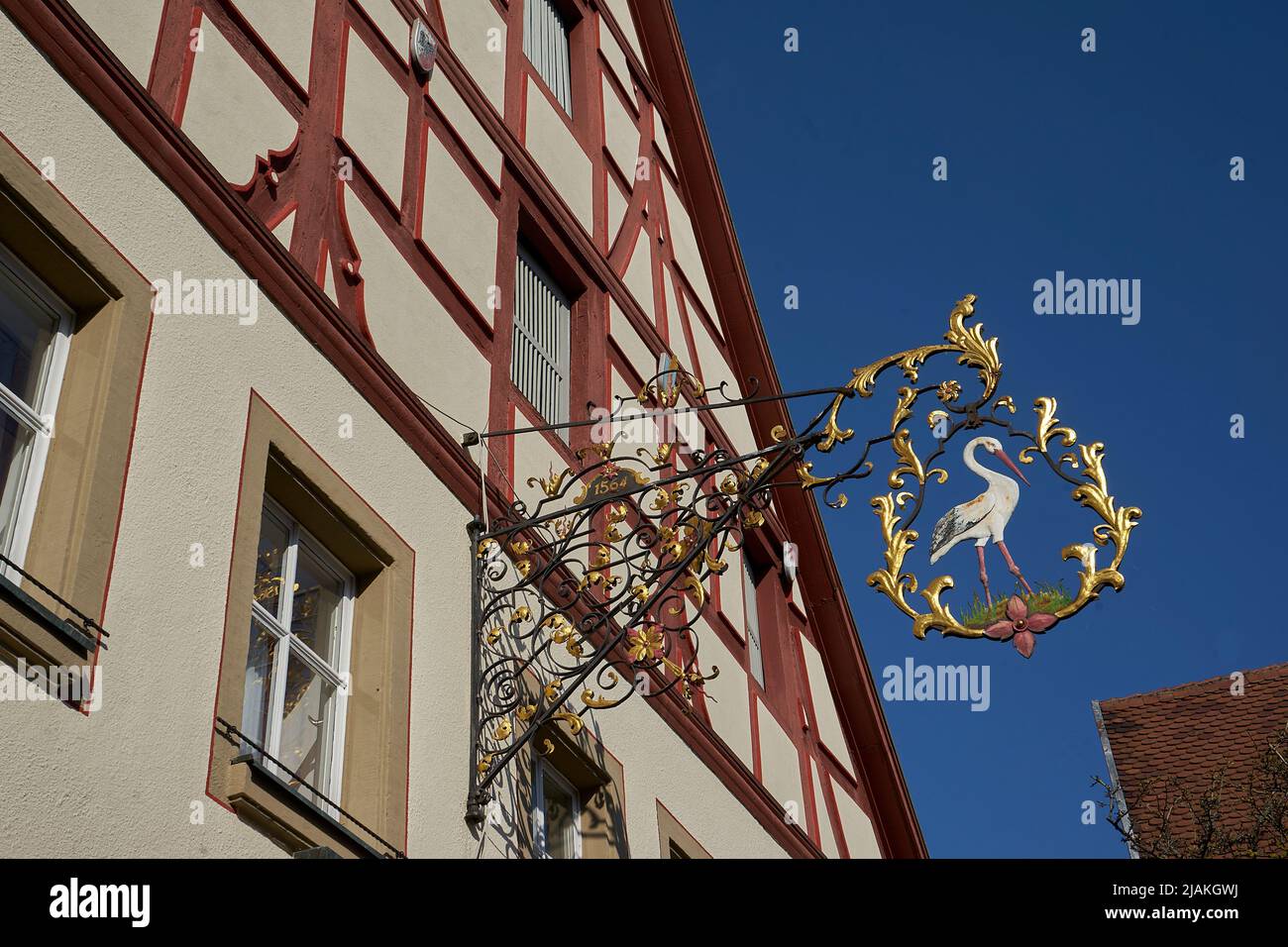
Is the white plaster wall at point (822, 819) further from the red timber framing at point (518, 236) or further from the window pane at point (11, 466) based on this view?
the window pane at point (11, 466)

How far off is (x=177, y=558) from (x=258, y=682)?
71cm

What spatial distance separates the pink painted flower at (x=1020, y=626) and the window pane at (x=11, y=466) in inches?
129

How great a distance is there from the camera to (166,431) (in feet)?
18.9

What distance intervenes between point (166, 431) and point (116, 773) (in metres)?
1.24

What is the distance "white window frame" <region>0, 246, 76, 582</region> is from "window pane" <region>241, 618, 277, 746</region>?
0.96m

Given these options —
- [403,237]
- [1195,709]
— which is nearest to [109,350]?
[403,237]

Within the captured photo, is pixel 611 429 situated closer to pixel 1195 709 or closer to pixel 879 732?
pixel 879 732

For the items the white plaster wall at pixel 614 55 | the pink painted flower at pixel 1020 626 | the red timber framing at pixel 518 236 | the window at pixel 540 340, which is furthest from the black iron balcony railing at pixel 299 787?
the white plaster wall at pixel 614 55

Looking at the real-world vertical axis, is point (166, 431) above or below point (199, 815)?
above

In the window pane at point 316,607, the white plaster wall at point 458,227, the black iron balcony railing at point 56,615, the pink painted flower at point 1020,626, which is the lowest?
the black iron balcony railing at point 56,615

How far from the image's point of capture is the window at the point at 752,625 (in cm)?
1195

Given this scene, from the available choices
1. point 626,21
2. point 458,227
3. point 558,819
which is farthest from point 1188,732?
point 458,227
